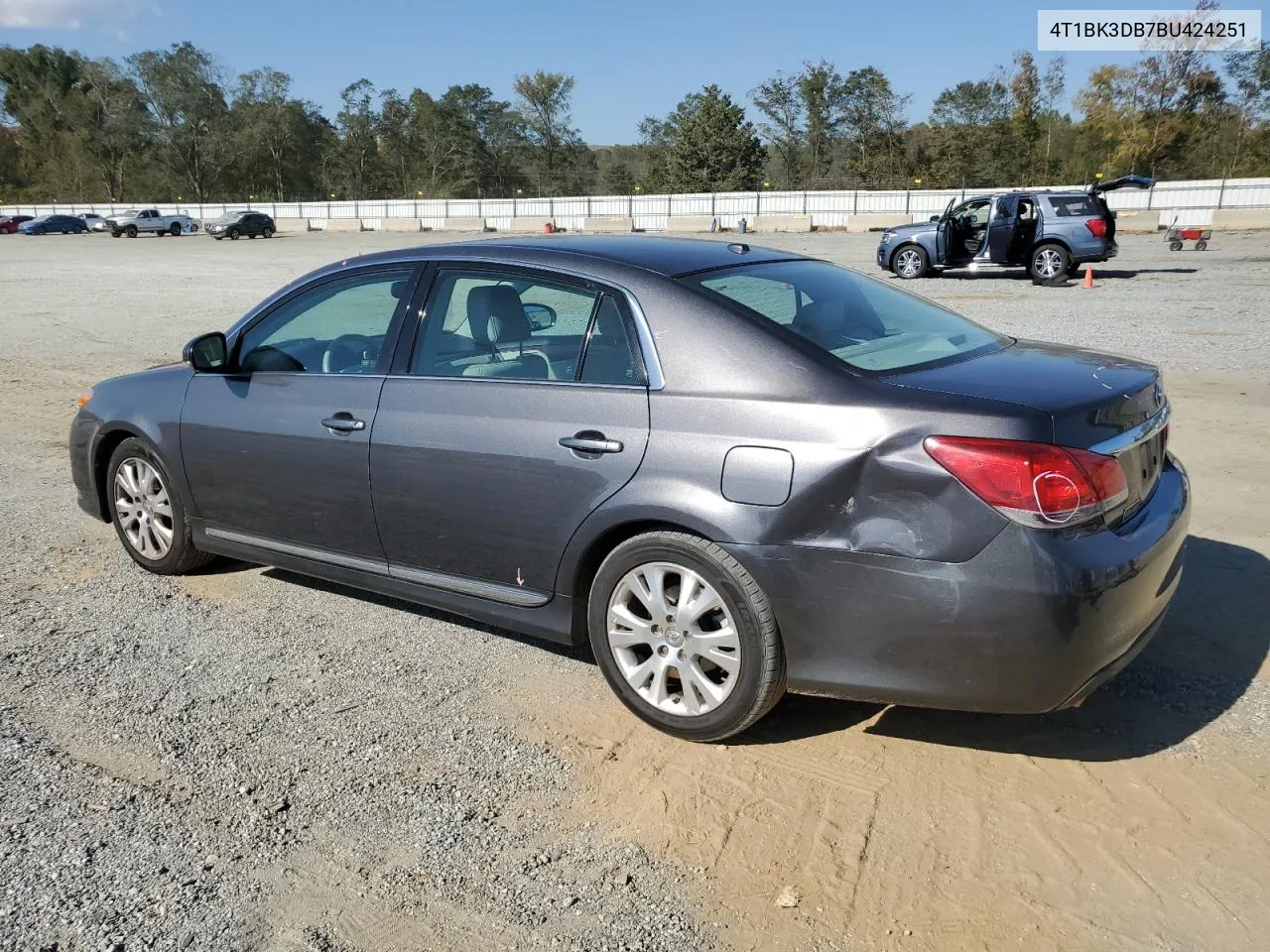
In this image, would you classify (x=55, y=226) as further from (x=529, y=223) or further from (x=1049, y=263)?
(x=1049, y=263)

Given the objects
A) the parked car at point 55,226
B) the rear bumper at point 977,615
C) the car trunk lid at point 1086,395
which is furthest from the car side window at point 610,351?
the parked car at point 55,226

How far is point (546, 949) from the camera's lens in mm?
2596

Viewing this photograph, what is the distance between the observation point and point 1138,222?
38875 mm

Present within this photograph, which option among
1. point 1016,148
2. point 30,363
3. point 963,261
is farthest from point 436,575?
point 1016,148

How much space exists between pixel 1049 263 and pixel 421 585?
18843 mm

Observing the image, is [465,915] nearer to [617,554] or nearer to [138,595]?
[617,554]

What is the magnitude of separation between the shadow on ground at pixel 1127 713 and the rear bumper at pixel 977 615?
1.37ft

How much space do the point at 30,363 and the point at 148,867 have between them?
11.3 m

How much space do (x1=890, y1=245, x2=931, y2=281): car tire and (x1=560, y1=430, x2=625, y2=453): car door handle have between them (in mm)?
19289

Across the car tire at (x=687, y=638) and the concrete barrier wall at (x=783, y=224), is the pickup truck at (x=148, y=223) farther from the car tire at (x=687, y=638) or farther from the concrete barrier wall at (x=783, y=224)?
the car tire at (x=687, y=638)

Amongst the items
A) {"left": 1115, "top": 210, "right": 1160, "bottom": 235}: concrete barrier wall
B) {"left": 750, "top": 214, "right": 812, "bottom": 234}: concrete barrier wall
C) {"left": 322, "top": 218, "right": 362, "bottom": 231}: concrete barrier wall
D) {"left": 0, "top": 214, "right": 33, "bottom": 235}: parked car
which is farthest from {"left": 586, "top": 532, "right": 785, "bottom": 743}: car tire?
{"left": 0, "top": 214, "right": 33, "bottom": 235}: parked car

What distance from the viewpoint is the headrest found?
4.24 metres

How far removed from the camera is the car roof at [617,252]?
12.8 feet

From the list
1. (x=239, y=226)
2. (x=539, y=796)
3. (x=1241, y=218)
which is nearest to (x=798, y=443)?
(x=539, y=796)
